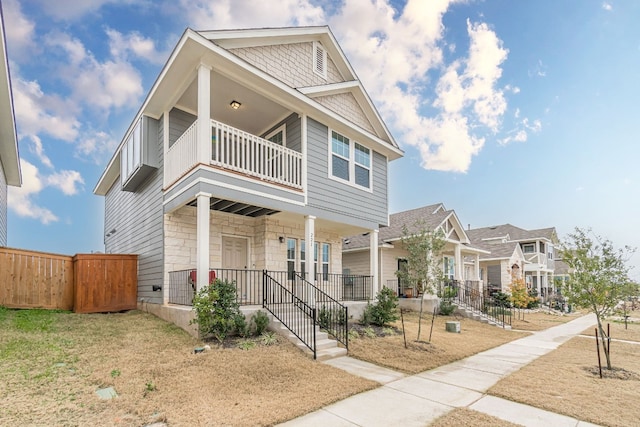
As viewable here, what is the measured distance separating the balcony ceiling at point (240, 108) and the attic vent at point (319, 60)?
2.11 metres

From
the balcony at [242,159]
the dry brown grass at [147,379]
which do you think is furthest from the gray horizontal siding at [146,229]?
the dry brown grass at [147,379]

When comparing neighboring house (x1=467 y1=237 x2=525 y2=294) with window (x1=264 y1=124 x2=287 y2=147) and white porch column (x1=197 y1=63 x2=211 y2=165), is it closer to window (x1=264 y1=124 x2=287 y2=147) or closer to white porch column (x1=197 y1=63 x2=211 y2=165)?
window (x1=264 y1=124 x2=287 y2=147)

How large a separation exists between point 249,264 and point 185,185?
394 cm

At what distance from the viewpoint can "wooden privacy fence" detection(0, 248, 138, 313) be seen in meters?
9.24

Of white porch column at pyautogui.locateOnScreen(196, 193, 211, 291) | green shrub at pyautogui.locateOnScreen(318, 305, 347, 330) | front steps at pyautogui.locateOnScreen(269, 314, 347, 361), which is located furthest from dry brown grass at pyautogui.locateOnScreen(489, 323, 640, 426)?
white porch column at pyautogui.locateOnScreen(196, 193, 211, 291)

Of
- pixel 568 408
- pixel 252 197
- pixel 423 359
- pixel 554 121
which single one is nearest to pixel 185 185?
pixel 252 197

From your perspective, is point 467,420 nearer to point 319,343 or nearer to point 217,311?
point 319,343

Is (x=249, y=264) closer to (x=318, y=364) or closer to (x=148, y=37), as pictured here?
(x=318, y=364)

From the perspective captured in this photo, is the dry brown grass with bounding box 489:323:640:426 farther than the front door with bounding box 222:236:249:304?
No

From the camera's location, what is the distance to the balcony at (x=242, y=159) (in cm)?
843

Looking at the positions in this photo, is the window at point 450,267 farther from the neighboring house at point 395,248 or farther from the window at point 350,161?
the window at point 350,161

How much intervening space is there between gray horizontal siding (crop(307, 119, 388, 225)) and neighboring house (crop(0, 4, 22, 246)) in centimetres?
729

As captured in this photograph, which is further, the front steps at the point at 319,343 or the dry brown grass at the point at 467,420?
the front steps at the point at 319,343

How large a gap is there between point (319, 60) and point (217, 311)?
8.95 meters
